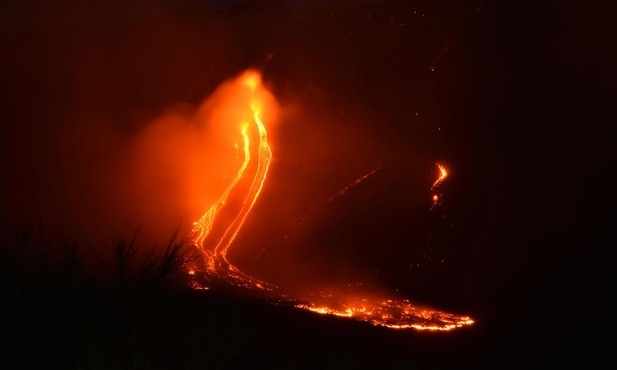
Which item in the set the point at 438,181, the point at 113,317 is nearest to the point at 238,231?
the point at 438,181

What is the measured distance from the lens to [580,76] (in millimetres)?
16609

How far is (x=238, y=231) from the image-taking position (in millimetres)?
11711

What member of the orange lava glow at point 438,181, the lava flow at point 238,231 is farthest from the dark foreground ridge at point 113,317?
the orange lava glow at point 438,181

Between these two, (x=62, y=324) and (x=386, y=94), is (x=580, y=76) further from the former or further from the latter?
(x=62, y=324)

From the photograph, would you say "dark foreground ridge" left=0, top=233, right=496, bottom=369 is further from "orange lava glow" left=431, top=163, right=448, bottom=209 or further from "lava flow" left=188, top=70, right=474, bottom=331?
"orange lava glow" left=431, top=163, right=448, bottom=209

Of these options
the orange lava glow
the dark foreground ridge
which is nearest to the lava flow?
the orange lava glow

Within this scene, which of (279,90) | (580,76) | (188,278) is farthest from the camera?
(279,90)

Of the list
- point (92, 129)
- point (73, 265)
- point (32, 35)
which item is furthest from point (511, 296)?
point (32, 35)

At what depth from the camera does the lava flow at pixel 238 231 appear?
8695 millimetres

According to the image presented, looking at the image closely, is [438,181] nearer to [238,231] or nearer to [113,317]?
[238,231]

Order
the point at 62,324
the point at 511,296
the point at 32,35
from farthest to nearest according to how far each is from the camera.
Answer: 1. the point at 32,35
2. the point at 511,296
3. the point at 62,324

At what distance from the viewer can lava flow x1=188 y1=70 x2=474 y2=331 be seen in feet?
28.5

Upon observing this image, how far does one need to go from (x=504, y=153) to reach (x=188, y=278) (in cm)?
907

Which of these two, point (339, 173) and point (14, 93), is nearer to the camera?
point (339, 173)
